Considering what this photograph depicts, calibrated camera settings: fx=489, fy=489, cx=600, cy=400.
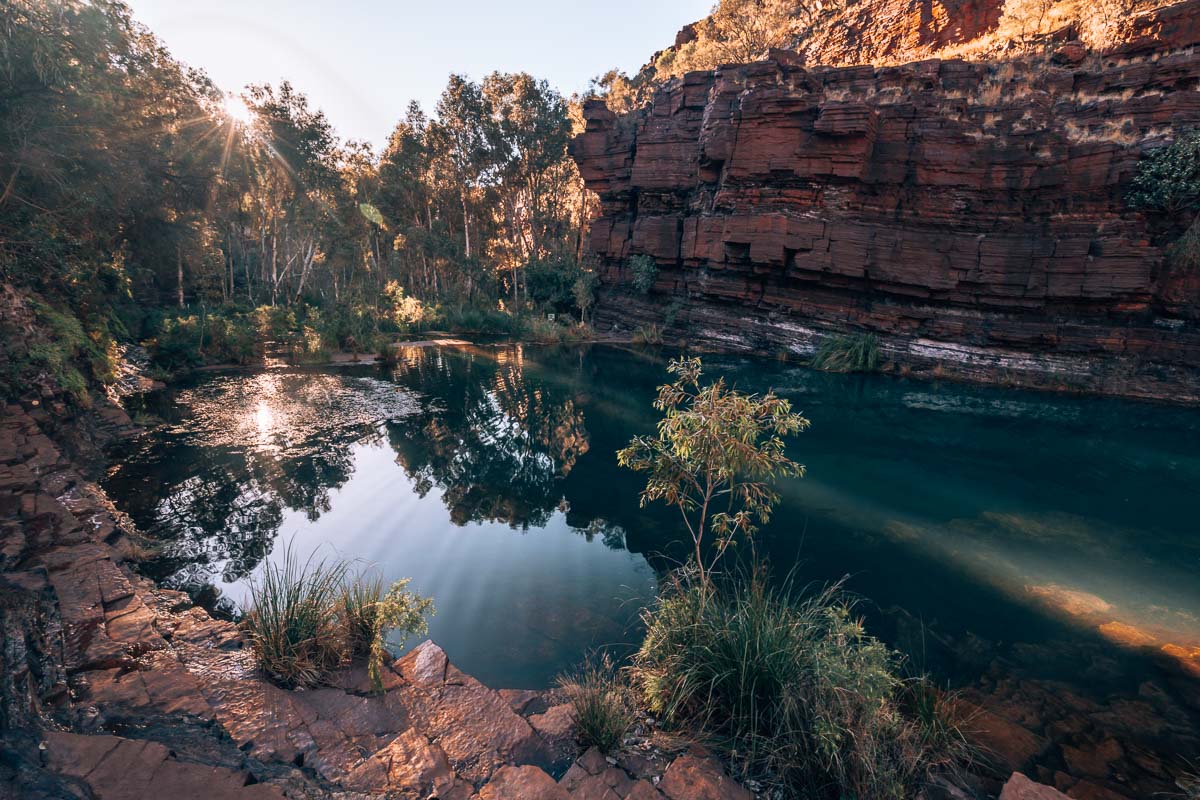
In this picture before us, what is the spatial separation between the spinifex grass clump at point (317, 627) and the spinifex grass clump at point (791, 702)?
1.91 m

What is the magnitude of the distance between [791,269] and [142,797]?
23625 millimetres

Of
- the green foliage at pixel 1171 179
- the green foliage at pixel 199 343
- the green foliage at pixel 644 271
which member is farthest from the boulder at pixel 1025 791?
the green foliage at pixel 644 271

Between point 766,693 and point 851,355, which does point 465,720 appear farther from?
point 851,355

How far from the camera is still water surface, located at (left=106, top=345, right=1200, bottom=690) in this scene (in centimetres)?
504

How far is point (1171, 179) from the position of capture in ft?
51.0

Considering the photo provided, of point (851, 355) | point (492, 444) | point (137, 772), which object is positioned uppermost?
point (851, 355)

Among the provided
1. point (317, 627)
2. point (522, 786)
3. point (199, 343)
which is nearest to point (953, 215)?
point (522, 786)

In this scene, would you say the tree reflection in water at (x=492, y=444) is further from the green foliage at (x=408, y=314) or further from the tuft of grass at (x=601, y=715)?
the green foliage at (x=408, y=314)

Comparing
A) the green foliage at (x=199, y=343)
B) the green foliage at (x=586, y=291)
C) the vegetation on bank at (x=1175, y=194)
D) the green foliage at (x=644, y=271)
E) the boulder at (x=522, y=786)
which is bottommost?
the boulder at (x=522, y=786)

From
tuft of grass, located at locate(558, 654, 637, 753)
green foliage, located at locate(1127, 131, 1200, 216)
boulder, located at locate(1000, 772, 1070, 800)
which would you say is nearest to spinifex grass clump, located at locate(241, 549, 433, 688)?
tuft of grass, located at locate(558, 654, 637, 753)

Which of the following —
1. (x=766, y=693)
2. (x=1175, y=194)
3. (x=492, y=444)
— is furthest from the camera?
(x=1175, y=194)

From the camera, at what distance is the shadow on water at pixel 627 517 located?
498cm

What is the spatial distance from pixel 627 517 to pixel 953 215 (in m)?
20.5

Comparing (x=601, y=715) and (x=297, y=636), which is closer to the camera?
(x=601, y=715)
